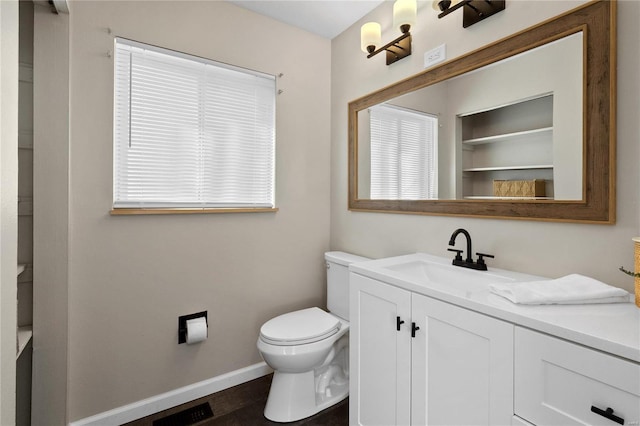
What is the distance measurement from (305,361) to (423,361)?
0.71m

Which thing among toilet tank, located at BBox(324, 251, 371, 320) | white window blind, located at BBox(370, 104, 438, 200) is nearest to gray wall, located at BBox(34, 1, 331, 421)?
toilet tank, located at BBox(324, 251, 371, 320)

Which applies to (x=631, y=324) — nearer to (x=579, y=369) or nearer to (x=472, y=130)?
(x=579, y=369)

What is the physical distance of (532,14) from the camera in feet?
4.28

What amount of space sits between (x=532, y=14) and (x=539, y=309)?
1189 mm

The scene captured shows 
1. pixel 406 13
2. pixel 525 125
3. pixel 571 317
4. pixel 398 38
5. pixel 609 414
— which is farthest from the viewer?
pixel 398 38

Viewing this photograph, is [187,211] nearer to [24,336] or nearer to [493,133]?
[24,336]

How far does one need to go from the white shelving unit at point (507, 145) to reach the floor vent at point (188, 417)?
6.03 ft

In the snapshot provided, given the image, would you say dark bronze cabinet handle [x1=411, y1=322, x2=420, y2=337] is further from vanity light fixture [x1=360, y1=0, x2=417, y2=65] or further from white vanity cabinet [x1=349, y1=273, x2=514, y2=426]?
vanity light fixture [x1=360, y1=0, x2=417, y2=65]

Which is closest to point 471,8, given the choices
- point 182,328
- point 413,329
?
point 413,329

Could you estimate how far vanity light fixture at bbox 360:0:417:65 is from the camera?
1652 mm

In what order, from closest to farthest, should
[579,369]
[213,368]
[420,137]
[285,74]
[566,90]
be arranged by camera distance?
[579,369]
[566,90]
[420,137]
[213,368]
[285,74]

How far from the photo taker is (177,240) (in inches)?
73.1

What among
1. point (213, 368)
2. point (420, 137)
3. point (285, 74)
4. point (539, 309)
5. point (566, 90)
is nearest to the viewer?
point (539, 309)

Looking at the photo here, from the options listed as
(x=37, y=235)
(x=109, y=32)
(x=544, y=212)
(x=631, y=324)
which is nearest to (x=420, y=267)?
(x=544, y=212)
